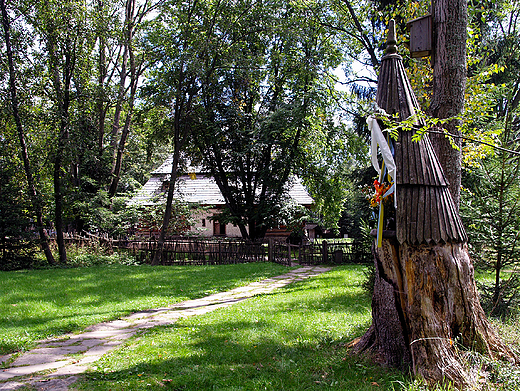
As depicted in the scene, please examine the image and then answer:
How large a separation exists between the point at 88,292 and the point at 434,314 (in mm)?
9044

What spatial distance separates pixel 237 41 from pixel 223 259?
1104 centimetres

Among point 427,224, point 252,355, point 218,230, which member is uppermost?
point 427,224

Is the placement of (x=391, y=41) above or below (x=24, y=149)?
below

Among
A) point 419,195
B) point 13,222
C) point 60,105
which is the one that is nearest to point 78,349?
point 419,195

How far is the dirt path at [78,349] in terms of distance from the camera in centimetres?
457

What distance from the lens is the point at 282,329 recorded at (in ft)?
21.5

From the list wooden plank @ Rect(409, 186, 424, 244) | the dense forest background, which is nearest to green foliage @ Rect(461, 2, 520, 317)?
wooden plank @ Rect(409, 186, 424, 244)

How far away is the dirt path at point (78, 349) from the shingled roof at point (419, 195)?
176 inches

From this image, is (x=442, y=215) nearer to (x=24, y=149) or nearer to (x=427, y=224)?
(x=427, y=224)

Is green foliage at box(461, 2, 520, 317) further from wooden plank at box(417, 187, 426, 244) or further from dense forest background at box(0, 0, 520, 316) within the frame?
dense forest background at box(0, 0, 520, 316)

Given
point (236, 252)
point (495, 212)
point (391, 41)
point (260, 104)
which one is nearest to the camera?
point (391, 41)

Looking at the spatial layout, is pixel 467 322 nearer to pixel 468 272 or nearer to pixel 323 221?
pixel 468 272

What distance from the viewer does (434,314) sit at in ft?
14.0

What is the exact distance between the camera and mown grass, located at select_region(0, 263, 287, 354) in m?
6.99
